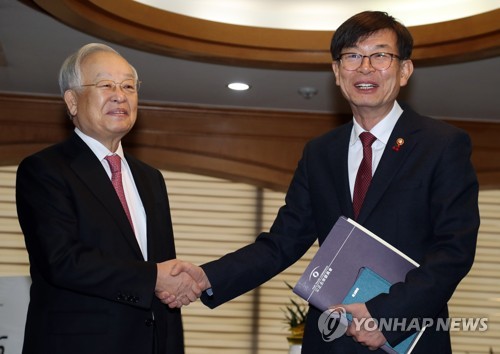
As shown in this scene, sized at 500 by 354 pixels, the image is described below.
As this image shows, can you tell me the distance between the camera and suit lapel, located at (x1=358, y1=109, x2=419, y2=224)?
2.49 meters

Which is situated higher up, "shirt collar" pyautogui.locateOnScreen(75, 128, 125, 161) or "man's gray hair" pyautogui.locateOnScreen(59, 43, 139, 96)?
"man's gray hair" pyautogui.locateOnScreen(59, 43, 139, 96)

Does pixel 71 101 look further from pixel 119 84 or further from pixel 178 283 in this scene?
pixel 178 283

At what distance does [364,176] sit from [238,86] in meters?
3.84

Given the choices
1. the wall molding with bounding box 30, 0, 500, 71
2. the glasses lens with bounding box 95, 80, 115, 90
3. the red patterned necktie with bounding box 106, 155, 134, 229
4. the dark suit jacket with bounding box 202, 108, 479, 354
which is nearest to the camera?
the dark suit jacket with bounding box 202, 108, 479, 354

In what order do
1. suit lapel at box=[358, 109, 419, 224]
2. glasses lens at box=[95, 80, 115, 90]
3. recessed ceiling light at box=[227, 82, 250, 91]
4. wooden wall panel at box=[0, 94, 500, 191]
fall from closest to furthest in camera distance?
suit lapel at box=[358, 109, 419, 224]
glasses lens at box=[95, 80, 115, 90]
recessed ceiling light at box=[227, 82, 250, 91]
wooden wall panel at box=[0, 94, 500, 191]

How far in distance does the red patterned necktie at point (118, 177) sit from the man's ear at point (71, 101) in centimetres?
23

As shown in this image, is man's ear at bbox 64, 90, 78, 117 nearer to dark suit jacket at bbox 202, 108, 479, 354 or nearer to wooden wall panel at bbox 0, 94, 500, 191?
dark suit jacket at bbox 202, 108, 479, 354

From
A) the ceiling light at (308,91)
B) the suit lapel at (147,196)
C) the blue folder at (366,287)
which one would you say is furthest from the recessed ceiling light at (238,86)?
the blue folder at (366,287)

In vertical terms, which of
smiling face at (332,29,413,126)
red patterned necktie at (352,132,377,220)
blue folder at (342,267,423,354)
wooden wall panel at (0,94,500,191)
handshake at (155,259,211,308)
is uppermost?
wooden wall panel at (0,94,500,191)

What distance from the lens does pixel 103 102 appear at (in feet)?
9.82

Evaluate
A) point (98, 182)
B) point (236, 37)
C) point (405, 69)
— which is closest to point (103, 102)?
point (98, 182)

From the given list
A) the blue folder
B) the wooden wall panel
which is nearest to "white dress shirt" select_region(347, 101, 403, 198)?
the blue folder

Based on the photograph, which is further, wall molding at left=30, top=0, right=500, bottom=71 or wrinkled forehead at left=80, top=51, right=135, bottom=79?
wall molding at left=30, top=0, right=500, bottom=71

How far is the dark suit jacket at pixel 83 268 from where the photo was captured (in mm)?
2666
